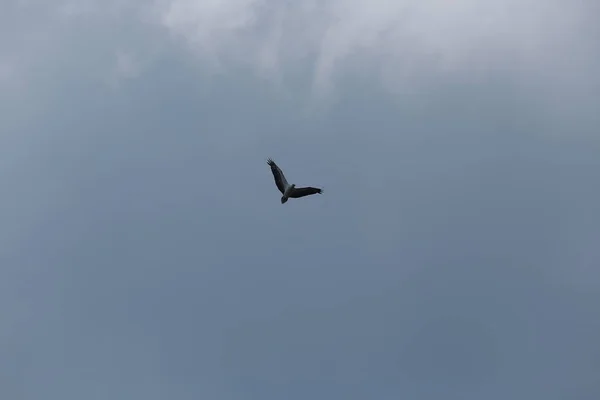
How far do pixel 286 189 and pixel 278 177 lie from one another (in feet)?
12.7

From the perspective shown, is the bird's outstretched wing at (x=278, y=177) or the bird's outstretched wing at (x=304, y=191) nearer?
the bird's outstretched wing at (x=304, y=191)

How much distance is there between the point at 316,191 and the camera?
4149 inches

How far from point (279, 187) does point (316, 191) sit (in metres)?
7.94

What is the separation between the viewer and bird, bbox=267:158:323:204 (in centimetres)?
10556

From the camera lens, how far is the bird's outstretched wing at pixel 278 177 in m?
111

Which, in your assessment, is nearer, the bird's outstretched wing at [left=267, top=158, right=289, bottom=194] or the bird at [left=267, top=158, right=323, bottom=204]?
the bird at [left=267, top=158, right=323, bottom=204]

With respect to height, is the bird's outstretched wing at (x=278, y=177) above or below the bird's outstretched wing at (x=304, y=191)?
above

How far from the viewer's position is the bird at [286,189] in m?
106

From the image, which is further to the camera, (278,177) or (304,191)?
(278,177)

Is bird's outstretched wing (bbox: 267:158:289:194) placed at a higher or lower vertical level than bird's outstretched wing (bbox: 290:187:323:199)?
higher

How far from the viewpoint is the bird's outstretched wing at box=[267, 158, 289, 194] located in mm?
110750

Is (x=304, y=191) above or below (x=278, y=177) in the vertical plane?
below

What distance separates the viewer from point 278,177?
111062 millimetres

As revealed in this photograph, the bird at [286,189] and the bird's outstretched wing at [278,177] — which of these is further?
the bird's outstretched wing at [278,177]
